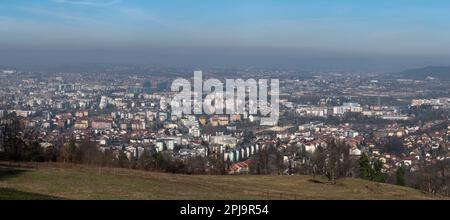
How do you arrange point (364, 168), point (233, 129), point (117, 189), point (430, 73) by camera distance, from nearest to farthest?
point (117, 189) < point (364, 168) < point (233, 129) < point (430, 73)

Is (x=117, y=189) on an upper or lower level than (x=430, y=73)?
lower

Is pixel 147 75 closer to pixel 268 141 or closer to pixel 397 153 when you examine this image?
pixel 268 141

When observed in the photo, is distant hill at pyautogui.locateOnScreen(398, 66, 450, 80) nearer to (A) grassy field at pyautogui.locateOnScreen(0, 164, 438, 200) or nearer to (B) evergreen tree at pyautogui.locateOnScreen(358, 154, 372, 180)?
(B) evergreen tree at pyautogui.locateOnScreen(358, 154, 372, 180)

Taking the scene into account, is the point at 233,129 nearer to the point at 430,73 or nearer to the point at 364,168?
the point at 364,168

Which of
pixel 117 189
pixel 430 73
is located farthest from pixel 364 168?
pixel 430 73

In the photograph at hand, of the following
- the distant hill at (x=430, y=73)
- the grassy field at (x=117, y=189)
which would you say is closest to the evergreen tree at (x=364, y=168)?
the grassy field at (x=117, y=189)

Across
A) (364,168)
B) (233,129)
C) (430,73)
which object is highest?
(430,73)

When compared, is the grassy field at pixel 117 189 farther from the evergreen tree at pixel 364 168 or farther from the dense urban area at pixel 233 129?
the evergreen tree at pixel 364 168
